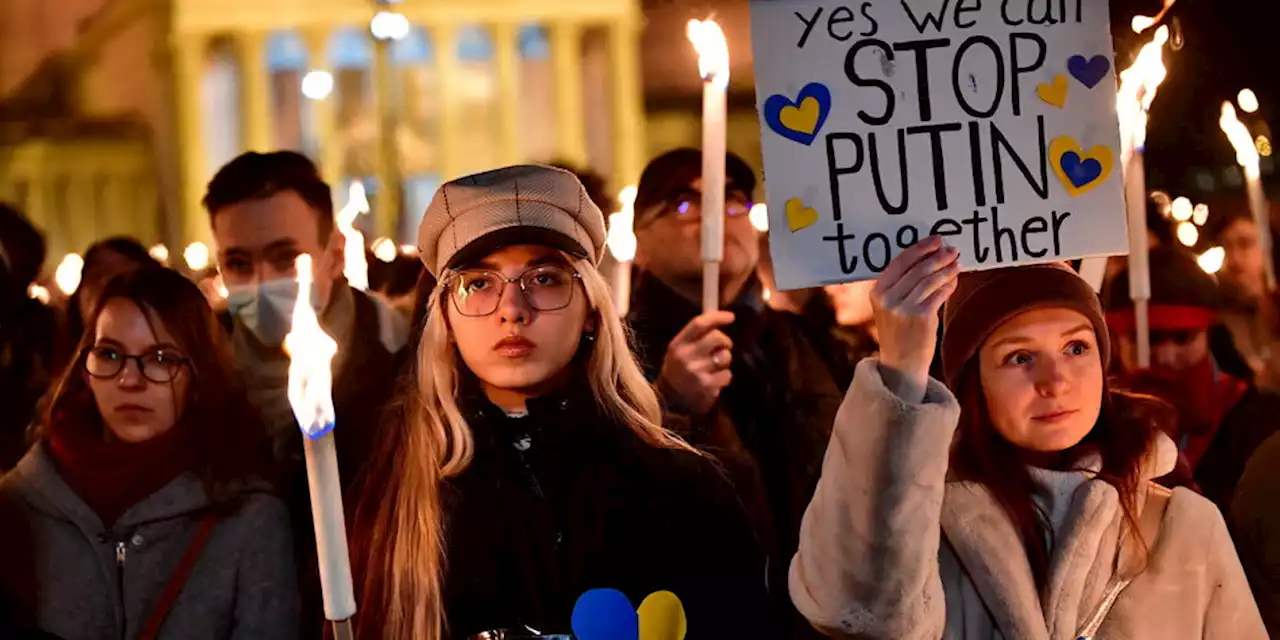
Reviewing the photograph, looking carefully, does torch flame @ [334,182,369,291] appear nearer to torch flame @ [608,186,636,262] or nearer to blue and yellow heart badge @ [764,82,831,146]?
torch flame @ [608,186,636,262]

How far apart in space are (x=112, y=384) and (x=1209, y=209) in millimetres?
8058

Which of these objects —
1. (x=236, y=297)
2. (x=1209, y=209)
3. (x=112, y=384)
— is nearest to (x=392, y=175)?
(x=1209, y=209)

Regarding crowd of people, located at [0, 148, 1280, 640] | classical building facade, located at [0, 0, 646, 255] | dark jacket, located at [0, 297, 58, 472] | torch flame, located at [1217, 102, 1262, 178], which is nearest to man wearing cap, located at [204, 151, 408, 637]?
crowd of people, located at [0, 148, 1280, 640]

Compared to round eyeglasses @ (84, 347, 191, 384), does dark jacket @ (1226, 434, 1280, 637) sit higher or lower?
lower

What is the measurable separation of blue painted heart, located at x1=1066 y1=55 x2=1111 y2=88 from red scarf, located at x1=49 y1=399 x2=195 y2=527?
5.73 feet

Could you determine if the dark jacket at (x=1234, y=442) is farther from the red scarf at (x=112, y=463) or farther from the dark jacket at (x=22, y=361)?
the dark jacket at (x=22, y=361)

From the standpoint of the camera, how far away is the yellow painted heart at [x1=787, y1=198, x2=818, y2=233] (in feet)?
9.00

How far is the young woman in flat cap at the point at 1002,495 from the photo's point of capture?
8.39 ft

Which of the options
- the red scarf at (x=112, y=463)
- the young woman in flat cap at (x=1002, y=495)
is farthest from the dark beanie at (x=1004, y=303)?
the red scarf at (x=112, y=463)

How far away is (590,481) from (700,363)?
87 cm

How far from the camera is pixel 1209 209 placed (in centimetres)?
1042

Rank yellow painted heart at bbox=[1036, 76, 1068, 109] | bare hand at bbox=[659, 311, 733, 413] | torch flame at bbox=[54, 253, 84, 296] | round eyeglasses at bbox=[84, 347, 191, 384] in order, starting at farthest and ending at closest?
1. torch flame at bbox=[54, 253, 84, 296]
2. bare hand at bbox=[659, 311, 733, 413]
3. round eyeglasses at bbox=[84, 347, 191, 384]
4. yellow painted heart at bbox=[1036, 76, 1068, 109]

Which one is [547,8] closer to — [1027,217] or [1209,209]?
[1209,209]

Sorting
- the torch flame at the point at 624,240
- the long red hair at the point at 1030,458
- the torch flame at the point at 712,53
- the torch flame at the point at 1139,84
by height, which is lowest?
the long red hair at the point at 1030,458
